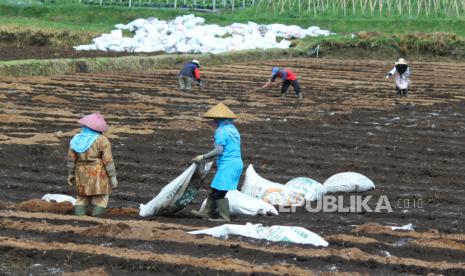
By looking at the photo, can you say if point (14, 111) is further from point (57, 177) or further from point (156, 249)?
point (156, 249)

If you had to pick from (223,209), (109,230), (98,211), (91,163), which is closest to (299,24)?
(223,209)

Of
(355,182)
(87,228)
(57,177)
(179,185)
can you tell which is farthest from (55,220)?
(355,182)

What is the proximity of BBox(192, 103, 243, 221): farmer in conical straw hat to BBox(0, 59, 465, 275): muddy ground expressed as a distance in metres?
0.25

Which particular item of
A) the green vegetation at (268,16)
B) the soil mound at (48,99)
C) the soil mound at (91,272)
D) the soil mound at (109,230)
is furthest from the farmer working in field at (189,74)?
the green vegetation at (268,16)

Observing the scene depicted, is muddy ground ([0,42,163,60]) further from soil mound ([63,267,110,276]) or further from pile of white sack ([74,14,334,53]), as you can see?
soil mound ([63,267,110,276])

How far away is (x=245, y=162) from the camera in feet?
38.6

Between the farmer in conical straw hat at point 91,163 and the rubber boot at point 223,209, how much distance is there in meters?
0.94

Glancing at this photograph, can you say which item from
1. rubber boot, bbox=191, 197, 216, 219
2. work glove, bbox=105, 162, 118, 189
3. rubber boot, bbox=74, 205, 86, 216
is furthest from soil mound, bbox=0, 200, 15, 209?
rubber boot, bbox=191, 197, 216, 219

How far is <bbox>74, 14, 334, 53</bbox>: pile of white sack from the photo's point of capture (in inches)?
1229

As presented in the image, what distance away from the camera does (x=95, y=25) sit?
3897 cm

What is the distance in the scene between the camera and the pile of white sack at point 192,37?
31219 millimetres

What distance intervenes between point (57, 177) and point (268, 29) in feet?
83.4

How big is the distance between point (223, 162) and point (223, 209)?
0.42m

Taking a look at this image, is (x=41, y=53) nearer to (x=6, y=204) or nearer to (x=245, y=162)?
(x=245, y=162)
